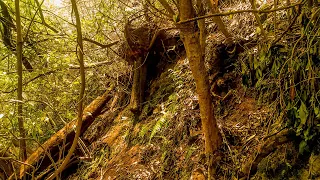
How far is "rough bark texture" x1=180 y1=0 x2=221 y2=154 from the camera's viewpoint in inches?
88.2

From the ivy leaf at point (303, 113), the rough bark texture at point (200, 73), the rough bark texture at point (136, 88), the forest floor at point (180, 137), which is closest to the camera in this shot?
the ivy leaf at point (303, 113)

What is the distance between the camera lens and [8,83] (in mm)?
3471

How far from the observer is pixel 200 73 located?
2.38 metres

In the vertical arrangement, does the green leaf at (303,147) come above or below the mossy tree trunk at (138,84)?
A: below

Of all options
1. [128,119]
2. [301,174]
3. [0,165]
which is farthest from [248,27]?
[0,165]

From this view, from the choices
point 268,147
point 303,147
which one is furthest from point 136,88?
point 303,147

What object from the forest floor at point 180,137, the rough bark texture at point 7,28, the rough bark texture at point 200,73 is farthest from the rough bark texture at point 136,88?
the rough bark texture at point 200,73

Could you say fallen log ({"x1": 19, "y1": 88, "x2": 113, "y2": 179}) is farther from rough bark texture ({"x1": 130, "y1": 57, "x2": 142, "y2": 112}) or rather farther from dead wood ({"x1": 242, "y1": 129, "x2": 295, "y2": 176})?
dead wood ({"x1": 242, "y1": 129, "x2": 295, "y2": 176})

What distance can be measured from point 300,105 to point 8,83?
3396 millimetres

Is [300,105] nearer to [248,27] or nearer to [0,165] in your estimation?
[248,27]

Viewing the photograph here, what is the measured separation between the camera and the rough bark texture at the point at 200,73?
224cm

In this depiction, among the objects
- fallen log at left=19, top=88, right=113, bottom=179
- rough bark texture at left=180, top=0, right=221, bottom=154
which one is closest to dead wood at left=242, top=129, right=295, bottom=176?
rough bark texture at left=180, top=0, right=221, bottom=154

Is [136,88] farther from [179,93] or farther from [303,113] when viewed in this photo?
[303,113]

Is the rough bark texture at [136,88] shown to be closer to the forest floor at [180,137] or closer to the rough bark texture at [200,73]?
the forest floor at [180,137]
